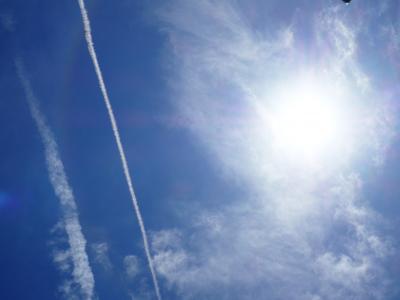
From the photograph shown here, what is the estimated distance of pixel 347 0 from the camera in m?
16.3

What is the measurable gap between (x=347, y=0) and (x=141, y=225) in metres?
24.1

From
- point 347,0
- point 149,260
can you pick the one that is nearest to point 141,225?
point 149,260

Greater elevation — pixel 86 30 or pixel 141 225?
pixel 86 30

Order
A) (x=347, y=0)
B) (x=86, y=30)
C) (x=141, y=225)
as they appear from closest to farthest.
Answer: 1. (x=347, y=0)
2. (x=86, y=30)
3. (x=141, y=225)

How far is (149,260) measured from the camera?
114 ft

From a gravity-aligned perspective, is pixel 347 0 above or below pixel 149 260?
below

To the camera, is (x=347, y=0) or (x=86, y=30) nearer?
(x=347, y=0)

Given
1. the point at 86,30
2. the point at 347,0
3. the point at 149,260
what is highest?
the point at 86,30

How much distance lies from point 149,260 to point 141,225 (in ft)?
11.5

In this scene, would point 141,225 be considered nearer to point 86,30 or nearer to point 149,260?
point 149,260

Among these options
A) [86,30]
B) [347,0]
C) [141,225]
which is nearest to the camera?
[347,0]

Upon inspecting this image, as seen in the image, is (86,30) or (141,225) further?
(141,225)

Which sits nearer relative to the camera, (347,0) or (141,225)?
(347,0)

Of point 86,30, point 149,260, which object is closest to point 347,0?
point 86,30
